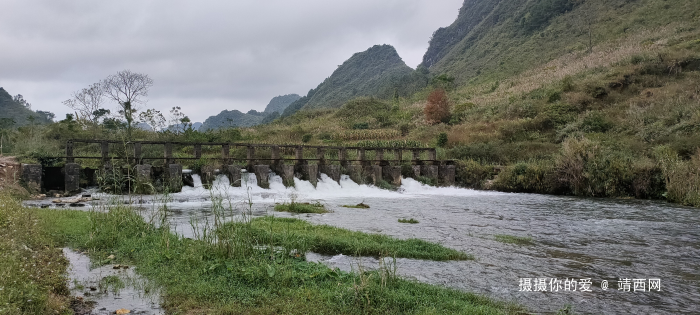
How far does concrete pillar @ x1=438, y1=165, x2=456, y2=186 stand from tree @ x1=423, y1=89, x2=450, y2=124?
17.3 metres

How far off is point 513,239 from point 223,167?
12.4m

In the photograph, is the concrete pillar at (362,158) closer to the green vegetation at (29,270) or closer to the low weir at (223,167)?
the low weir at (223,167)

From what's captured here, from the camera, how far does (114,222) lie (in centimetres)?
722

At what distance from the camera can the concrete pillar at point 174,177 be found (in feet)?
49.4

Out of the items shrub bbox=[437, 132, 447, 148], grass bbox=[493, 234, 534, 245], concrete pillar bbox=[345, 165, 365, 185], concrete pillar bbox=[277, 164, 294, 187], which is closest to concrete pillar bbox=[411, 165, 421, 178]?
concrete pillar bbox=[345, 165, 365, 185]

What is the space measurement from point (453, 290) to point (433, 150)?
18.2 m

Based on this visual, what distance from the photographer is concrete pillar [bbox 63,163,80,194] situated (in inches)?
561

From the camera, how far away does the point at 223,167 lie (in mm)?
17281

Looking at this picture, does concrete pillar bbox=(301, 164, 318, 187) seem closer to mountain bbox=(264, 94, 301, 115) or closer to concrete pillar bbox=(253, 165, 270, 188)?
concrete pillar bbox=(253, 165, 270, 188)

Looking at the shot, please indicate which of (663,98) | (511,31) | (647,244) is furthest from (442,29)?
(647,244)

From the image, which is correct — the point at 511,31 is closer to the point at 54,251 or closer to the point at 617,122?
the point at 617,122

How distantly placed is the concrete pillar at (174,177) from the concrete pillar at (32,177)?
3.99m

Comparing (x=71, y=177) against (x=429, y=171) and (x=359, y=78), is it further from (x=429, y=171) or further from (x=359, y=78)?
(x=359, y=78)

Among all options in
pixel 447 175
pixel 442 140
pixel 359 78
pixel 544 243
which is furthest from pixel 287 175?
pixel 359 78
